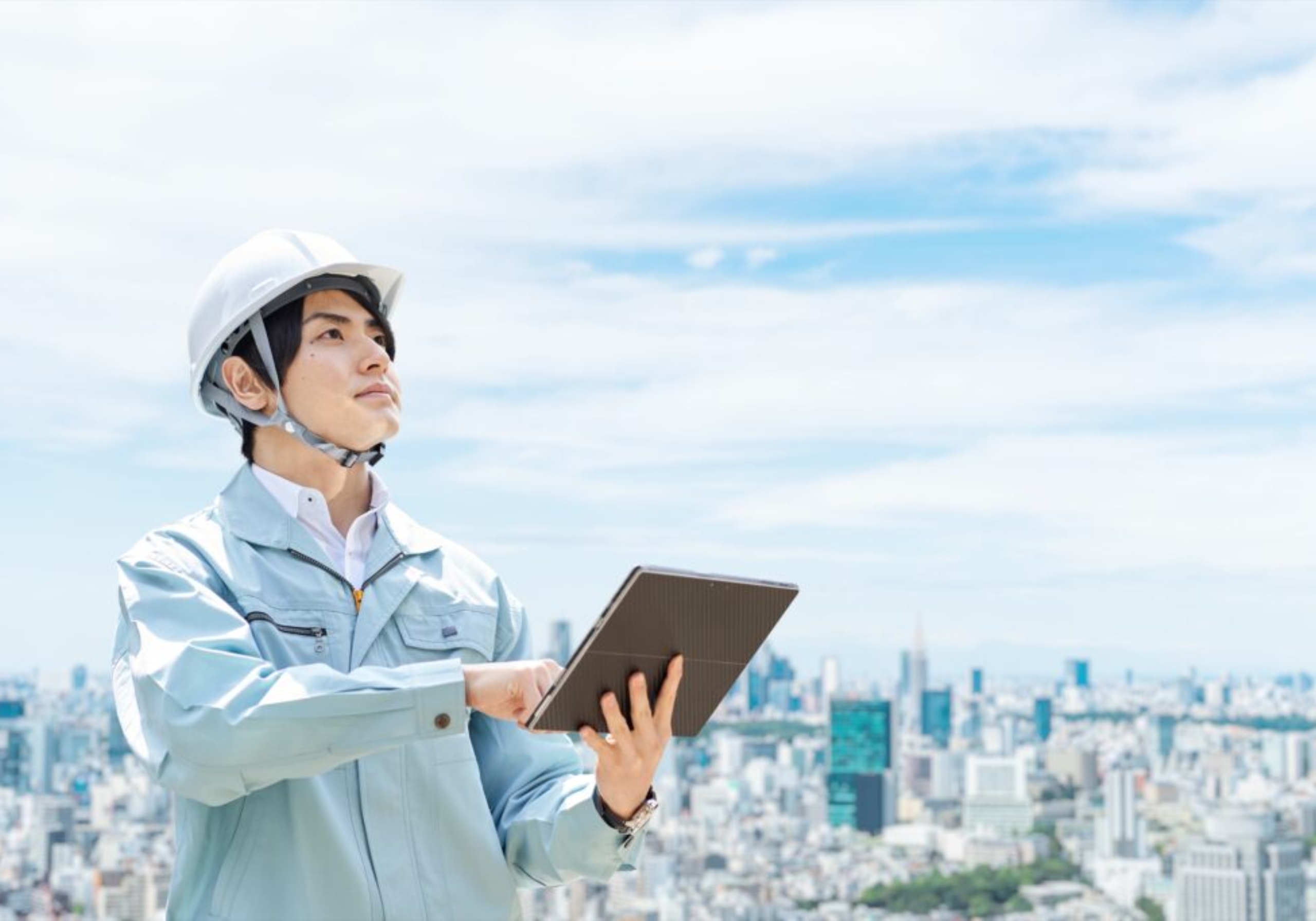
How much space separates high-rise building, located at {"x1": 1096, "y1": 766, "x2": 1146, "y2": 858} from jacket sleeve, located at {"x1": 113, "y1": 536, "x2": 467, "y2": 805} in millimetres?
54736

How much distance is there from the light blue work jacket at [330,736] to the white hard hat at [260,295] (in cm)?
8

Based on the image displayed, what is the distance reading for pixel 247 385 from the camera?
5.80 feet

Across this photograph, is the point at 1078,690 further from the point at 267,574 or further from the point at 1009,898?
the point at 267,574

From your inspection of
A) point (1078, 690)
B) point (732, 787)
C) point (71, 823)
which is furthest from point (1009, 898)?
point (1078, 690)

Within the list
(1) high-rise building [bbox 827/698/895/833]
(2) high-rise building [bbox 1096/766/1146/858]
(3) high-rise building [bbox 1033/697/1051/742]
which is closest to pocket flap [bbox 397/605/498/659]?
(2) high-rise building [bbox 1096/766/1146/858]

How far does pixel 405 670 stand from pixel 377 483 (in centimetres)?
34

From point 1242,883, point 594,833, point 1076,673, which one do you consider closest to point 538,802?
point 594,833

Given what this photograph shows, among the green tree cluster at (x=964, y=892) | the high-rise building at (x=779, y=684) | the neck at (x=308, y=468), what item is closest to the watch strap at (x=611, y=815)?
the neck at (x=308, y=468)

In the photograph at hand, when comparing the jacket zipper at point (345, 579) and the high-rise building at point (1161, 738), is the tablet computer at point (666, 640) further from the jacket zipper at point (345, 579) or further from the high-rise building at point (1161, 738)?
the high-rise building at point (1161, 738)

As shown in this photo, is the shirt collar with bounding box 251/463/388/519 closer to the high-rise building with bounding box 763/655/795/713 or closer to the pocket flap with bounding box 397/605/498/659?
the pocket flap with bounding box 397/605/498/659

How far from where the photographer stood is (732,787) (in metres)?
65.8

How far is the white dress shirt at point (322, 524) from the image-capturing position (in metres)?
1.77

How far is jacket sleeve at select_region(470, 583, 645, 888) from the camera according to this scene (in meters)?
1.75

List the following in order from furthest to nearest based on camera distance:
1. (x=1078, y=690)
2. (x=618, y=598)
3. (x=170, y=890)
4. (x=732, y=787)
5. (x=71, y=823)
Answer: (x=1078, y=690), (x=732, y=787), (x=71, y=823), (x=170, y=890), (x=618, y=598)
